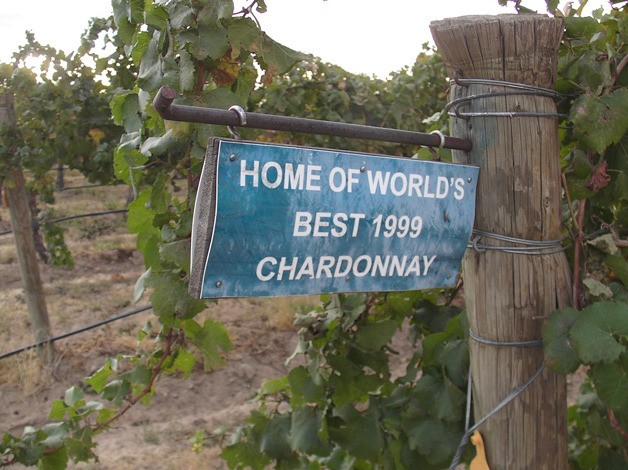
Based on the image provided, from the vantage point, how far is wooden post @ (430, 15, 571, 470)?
153 cm

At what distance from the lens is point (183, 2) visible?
1503mm

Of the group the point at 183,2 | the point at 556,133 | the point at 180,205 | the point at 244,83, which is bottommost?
the point at 180,205

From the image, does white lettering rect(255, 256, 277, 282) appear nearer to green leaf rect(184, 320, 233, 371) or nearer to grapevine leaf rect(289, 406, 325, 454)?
green leaf rect(184, 320, 233, 371)

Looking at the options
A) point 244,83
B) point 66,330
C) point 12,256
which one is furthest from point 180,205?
point 12,256

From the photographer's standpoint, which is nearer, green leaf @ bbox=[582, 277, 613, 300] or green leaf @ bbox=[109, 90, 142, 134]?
green leaf @ bbox=[582, 277, 613, 300]

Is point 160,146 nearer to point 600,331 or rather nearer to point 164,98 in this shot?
point 164,98

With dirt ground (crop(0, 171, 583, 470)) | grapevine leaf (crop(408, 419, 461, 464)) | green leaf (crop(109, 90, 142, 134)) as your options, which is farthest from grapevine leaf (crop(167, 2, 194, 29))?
dirt ground (crop(0, 171, 583, 470))

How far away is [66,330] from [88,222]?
446 cm

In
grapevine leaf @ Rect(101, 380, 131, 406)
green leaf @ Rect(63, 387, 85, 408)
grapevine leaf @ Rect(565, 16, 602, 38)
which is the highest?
grapevine leaf @ Rect(565, 16, 602, 38)

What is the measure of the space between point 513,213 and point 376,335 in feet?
2.80

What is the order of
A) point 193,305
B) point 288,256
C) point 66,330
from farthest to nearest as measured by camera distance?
point 66,330 < point 193,305 < point 288,256

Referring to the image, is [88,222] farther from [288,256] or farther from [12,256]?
[288,256]

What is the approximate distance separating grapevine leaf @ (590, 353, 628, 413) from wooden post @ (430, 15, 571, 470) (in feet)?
0.41

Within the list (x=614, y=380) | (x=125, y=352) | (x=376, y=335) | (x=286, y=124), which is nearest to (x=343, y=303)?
(x=376, y=335)
